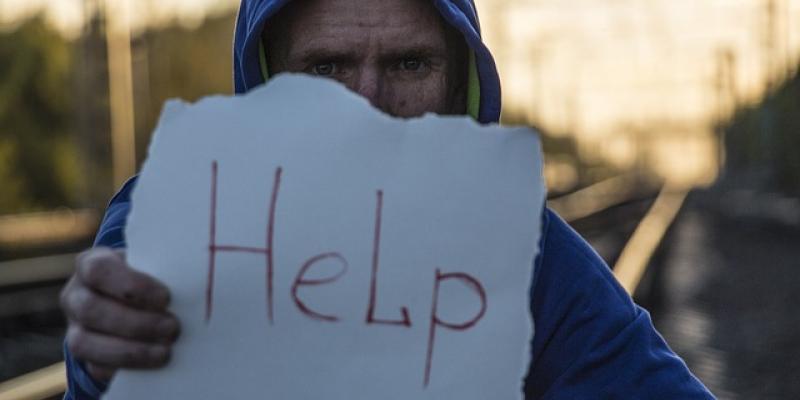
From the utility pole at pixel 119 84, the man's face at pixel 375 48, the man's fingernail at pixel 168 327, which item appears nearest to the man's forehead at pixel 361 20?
the man's face at pixel 375 48

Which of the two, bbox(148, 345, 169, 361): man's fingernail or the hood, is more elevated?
the hood

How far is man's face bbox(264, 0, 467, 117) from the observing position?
1.55 m

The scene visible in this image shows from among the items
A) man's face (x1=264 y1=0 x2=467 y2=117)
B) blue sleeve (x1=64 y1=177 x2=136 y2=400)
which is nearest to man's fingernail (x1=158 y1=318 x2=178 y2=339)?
blue sleeve (x1=64 y1=177 x2=136 y2=400)

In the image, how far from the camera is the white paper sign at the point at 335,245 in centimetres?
121

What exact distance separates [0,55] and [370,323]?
4726cm

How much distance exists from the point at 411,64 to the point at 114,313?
61cm

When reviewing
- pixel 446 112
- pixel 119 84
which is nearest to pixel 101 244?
pixel 446 112

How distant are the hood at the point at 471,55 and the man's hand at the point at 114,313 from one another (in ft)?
1.72

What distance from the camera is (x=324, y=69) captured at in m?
1.56

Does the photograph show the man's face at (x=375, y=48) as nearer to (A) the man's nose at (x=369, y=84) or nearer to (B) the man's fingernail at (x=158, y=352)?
(A) the man's nose at (x=369, y=84)

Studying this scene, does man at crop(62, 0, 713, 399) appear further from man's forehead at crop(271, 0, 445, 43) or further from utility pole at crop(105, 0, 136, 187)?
utility pole at crop(105, 0, 136, 187)

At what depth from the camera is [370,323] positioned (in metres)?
1.25

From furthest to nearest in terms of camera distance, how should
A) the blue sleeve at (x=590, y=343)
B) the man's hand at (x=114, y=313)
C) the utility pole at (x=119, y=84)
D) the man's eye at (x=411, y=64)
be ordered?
the utility pole at (x=119, y=84), the man's eye at (x=411, y=64), the blue sleeve at (x=590, y=343), the man's hand at (x=114, y=313)

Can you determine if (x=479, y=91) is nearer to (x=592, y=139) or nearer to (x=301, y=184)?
(x=301, y=184)
